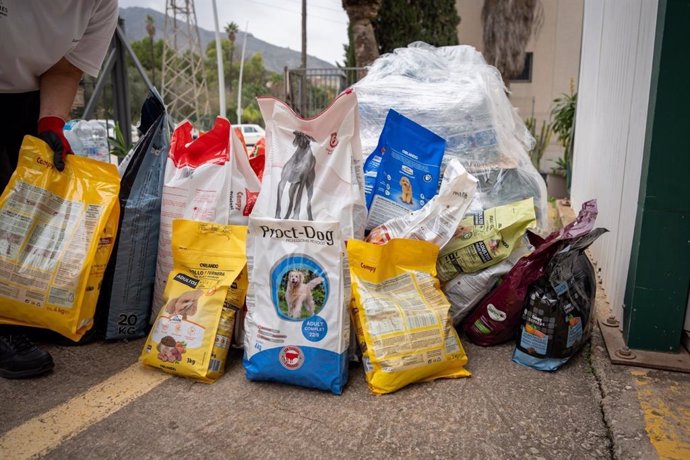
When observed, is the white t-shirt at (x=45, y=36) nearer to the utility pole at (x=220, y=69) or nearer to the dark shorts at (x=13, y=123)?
the dark shorts at (x=13, y=123)

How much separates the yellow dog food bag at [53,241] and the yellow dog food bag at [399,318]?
3.47 ft

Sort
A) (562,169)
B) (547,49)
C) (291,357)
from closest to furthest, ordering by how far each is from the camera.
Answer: (291,357) < (562,169) < (547,49)

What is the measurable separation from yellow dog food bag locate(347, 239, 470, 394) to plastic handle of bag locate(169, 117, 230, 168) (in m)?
0.79

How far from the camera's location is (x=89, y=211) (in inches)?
82.8

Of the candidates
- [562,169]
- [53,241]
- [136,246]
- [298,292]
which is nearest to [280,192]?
[298,292]

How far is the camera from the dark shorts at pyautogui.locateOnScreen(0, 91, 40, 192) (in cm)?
225

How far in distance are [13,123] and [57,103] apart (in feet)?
0.75

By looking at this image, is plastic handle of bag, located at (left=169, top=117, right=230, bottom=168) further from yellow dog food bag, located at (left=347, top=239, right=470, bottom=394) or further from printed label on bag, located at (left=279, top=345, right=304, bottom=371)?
printed label on bag, located at (left=279, top=345, right=304, bottom=371)

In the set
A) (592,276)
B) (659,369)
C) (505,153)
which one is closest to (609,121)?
(505,153)

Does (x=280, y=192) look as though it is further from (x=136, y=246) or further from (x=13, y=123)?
(x=13, y=123)

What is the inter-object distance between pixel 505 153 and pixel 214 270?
180cm

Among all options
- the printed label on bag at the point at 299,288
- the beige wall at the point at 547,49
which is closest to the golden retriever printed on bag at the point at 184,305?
the printed label on bag at the point at 299,288

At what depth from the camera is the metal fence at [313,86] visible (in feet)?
36.6

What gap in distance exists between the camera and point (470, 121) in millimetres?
2887
